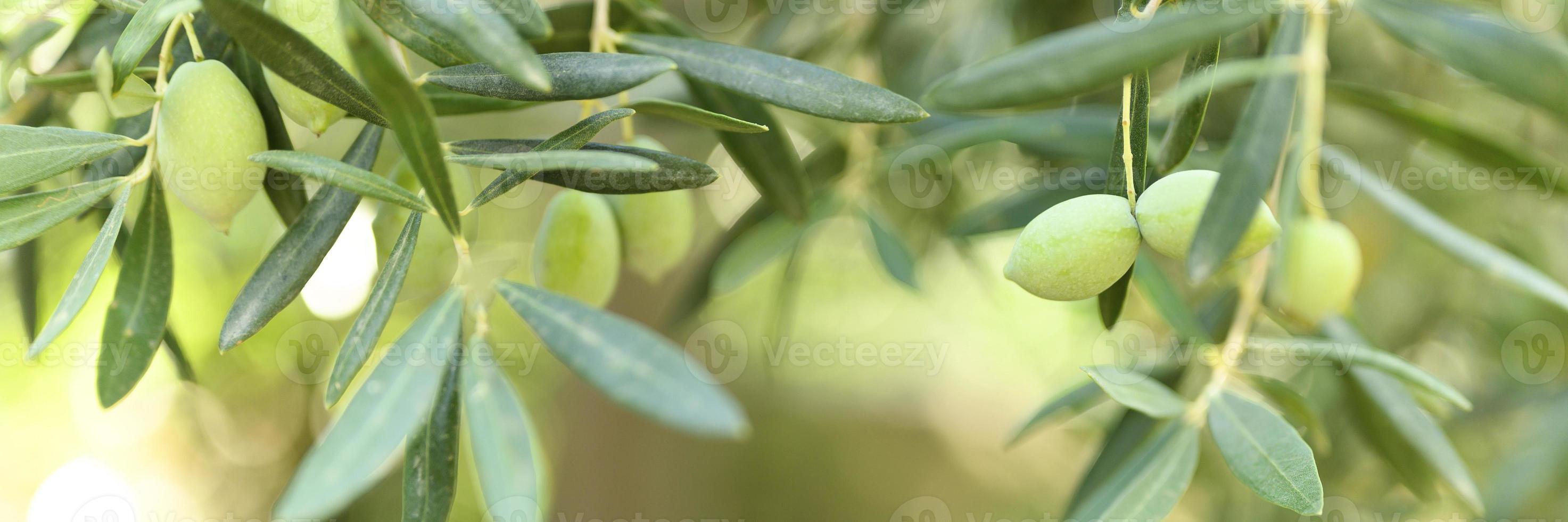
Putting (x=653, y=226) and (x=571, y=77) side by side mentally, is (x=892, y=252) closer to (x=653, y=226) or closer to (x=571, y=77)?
(x=653, y=226)

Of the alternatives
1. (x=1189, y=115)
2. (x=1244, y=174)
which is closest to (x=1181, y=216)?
(x=1244, y=174)

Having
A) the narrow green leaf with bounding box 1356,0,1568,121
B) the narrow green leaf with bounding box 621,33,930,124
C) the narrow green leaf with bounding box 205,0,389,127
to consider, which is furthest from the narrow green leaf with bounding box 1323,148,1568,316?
the narrow green leaf with bounding box 205,0,389,127

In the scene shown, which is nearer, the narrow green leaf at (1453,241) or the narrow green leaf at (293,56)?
the narrow green leaf at (293,56)

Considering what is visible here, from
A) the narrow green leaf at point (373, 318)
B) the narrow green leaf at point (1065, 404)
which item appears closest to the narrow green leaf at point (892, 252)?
the narrow green leaf at point (1065, 404)

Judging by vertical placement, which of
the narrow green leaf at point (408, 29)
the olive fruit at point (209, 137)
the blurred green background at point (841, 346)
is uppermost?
the narrow green leaf at point (408, 29)

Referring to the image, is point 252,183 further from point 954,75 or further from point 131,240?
point 954,75

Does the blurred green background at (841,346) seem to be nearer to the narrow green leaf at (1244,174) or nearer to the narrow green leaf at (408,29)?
the narrow green leaf at (408,29)

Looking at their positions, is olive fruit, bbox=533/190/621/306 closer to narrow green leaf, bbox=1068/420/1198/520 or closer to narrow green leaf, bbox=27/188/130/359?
narrow green leaf, bbox=27/188/130/359
